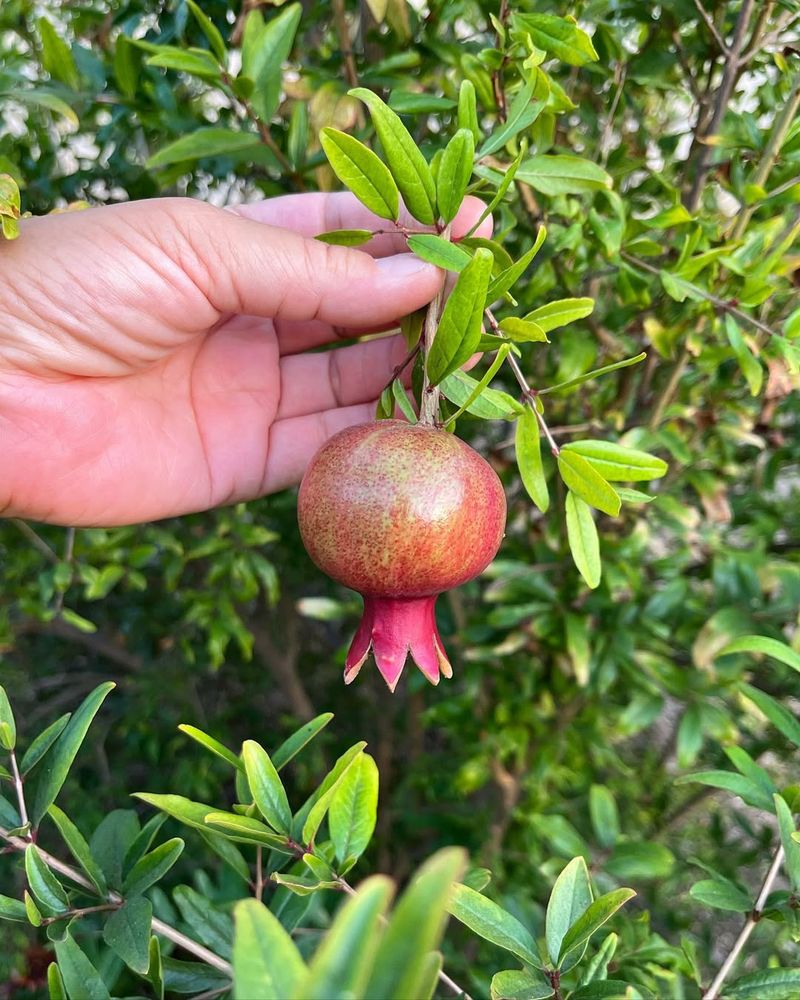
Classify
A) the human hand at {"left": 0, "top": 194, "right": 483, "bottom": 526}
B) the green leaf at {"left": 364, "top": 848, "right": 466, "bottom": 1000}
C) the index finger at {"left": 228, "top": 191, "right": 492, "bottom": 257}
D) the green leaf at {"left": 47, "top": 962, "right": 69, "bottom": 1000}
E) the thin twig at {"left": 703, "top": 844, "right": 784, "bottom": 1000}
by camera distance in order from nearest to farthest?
the green leaf at {"left": 364, "top": 848, "right": 466, "bottom": 1000}, the green leaf at {"left": 47, "top": 962, "right": 69, "bottom": 1000}, the thin twig at {"left": 703, "top": 844, "right": 784, "bottom": 1000}, the human hand at {"left": 0, "top": 194, "right": 483, "bottom": 526}, the index finger at {"left": 228, "top": 191, "right": 492, "bottom": 257}

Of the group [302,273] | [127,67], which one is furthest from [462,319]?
[127,67]

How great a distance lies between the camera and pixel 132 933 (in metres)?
0.42

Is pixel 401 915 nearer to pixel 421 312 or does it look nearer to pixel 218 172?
pixel 421 312

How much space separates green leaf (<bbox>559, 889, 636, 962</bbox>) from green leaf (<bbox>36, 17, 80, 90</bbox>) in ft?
3.12

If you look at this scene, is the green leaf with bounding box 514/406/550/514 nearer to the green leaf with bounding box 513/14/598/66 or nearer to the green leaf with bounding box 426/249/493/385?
the green leaf with bounding box 426/249/493/385

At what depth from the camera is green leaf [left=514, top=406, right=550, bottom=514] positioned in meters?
0.55

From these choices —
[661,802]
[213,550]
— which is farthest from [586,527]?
[661,802]

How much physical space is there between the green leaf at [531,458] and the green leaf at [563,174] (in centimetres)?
20

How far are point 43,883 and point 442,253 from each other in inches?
18.8

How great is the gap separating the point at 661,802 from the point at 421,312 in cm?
146

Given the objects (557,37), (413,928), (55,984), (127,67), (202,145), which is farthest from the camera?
(127,67)

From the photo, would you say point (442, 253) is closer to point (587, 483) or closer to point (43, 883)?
point (587, 483)

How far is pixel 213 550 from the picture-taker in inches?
41.4

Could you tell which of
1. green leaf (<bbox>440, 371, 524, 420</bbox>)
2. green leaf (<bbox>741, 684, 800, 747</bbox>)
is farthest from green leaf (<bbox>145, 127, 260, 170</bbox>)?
green leaf (<bbox>741, 684, 800, 747</bbox>)
